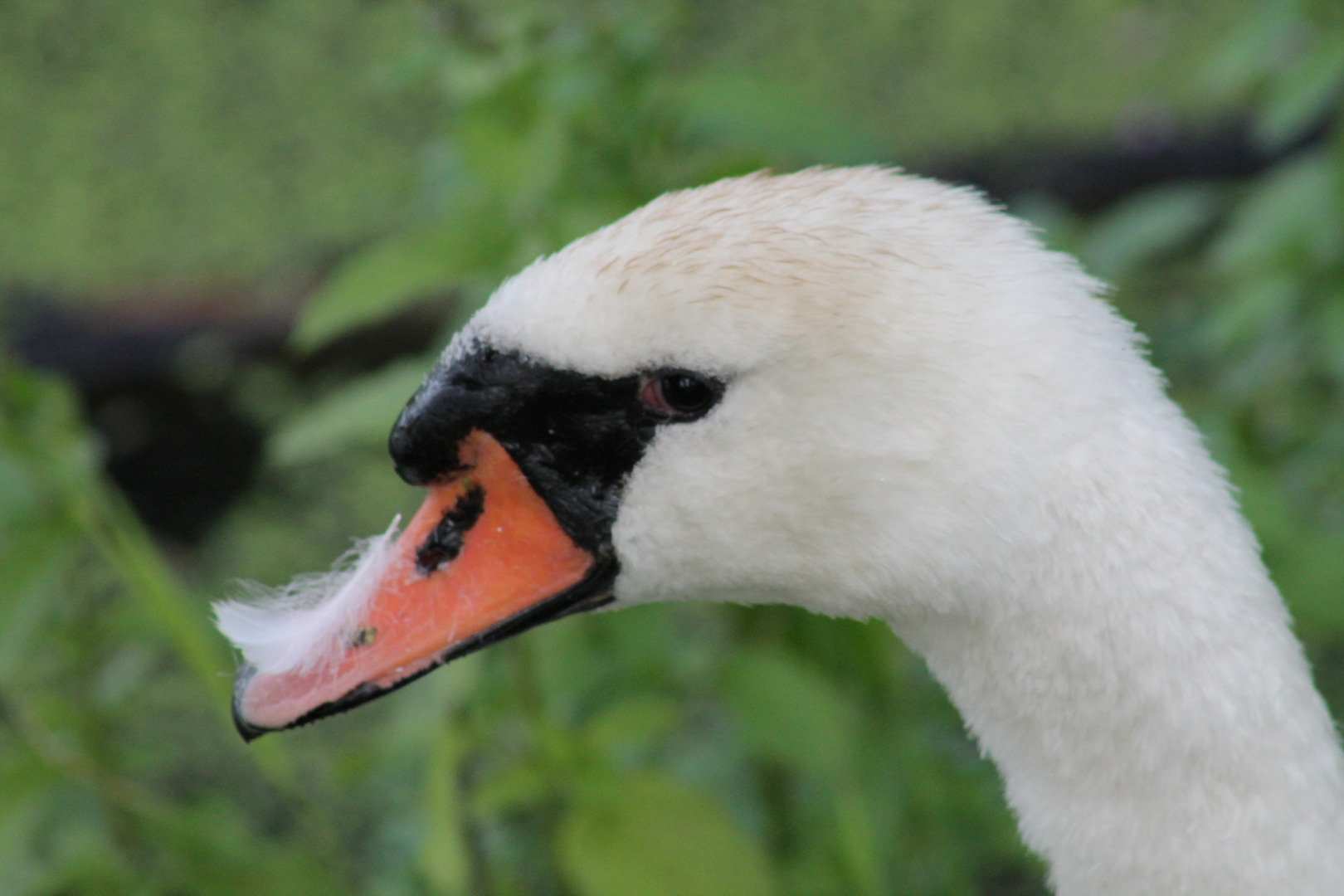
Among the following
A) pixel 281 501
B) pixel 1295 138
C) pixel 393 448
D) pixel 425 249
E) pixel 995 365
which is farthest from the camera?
pixel 1295 138

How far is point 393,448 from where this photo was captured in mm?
1110

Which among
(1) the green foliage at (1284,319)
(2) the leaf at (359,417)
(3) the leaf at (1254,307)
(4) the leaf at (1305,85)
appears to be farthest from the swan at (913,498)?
(3) the leaf at (1254,307)

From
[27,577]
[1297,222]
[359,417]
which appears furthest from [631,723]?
[1297,222]

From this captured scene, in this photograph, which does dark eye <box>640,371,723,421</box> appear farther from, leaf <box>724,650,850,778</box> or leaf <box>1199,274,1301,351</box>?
leaf <box>1199,274,1301,351</box>

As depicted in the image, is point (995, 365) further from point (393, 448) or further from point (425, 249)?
point (425, 249)

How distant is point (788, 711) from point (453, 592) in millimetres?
633

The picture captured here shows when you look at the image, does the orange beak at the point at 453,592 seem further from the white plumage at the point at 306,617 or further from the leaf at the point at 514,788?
the leaf at the point at 514,788

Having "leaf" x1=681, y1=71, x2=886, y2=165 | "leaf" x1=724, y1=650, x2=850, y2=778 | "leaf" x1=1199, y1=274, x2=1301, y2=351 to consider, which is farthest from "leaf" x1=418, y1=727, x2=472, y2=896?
"leaf" x1=1199, y1=274, x2=1301, y2=351

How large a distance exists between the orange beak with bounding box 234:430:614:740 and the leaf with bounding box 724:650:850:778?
21.4 inches

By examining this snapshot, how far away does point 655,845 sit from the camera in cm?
153

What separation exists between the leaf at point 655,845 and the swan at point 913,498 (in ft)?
1.58

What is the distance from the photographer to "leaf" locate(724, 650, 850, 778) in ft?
5.20

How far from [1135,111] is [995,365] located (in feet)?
16.1

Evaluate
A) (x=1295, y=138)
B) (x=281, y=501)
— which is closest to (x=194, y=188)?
(x=281, y=501)
